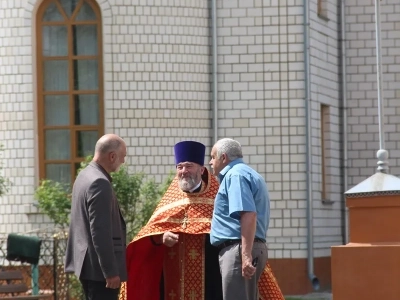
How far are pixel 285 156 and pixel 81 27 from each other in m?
3.86

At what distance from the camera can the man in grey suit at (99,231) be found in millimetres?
12109

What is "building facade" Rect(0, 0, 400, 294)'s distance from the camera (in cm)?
2334

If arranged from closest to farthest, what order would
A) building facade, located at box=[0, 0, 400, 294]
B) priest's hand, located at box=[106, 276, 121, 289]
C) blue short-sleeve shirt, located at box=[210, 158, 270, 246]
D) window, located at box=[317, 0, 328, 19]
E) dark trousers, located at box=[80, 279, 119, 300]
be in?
priest's hand, located at box=[106, 276, 121, 289] < dark trousers, located at box=[80, 279, 119, 300] < blue short-sleeve shirt, located at box=[210, 158, 270, 246] < building facade, located at box=[0, 0, 400, 294] < window, located at box=[317, 0, 328, 19]

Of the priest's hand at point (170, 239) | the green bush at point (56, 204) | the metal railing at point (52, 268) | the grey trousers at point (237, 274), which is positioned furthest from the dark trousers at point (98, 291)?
the green bush at point (56, 204)

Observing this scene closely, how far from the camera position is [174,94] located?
76.8ft

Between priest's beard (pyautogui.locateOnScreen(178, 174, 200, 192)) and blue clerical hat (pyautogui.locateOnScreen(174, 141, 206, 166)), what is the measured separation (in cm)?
15

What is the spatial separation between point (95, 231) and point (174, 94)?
11.4 m

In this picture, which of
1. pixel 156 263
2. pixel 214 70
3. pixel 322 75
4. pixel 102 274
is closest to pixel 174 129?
pixel 214 70

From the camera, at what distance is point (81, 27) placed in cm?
2362

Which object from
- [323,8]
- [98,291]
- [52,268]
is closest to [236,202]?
[98,291]

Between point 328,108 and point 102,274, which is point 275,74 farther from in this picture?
point 102,274

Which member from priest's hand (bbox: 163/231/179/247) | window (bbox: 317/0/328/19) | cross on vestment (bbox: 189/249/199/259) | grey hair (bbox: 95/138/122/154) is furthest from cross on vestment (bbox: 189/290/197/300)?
window (bbox: 317/0/328/19)

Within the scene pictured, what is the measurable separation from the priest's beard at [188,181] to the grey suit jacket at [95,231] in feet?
5.14

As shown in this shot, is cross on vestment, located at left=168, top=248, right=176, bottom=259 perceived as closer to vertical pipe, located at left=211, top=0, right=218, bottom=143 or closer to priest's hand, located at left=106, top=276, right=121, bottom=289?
priest's hand, located at left=106, top=276, right=121, bottom=289
